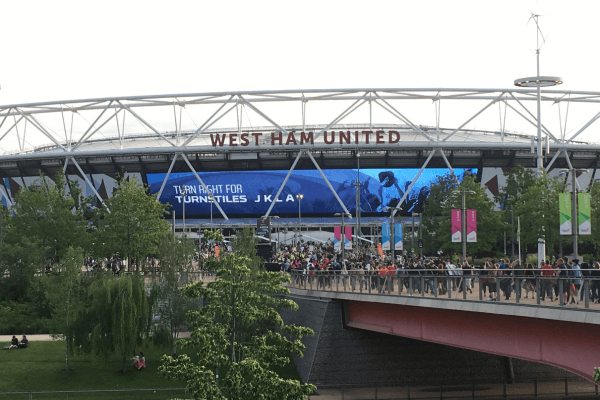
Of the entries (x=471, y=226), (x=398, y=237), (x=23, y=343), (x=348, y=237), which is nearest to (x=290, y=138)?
(x=348, y=237)

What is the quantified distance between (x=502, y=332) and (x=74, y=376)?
78.3ft

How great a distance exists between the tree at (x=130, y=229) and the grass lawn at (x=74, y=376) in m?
14.2

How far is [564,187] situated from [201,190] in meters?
46.6

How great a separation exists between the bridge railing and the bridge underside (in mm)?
722

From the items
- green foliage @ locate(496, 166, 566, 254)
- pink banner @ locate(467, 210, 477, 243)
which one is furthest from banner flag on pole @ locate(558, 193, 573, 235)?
green foliage @ locate(496, 166, 566, 254)

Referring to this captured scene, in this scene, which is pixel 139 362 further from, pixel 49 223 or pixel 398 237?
pixel 49 223

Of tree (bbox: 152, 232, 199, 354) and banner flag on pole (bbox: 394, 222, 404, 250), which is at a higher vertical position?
banner flag on pole (bbox: 394, 222, 404, 250)

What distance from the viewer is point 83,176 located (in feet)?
305

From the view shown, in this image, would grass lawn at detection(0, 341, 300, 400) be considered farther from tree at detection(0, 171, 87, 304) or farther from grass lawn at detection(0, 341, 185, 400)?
tree at detection(0, 171, 87, 304)

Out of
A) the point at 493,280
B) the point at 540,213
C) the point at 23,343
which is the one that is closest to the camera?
the point at 493,280

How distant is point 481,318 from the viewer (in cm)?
→ 2584

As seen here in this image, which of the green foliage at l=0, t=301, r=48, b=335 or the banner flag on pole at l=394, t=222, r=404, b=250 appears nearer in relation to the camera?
the banner flag on pole at l=394, t=222, r=404, b=250

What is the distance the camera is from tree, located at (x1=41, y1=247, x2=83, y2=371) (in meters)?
43.1

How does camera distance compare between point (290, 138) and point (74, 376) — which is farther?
point (290, 138)
